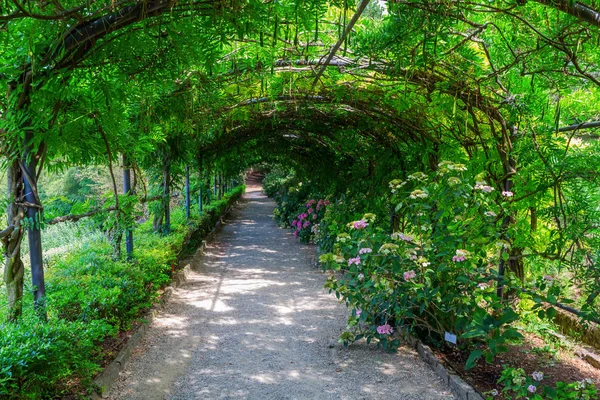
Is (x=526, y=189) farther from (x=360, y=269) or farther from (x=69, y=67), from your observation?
(x=69, y=67)

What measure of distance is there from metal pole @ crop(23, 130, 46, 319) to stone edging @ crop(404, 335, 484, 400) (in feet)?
8.78

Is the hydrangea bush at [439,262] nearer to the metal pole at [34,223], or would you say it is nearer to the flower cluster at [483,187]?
the flower cluster at [483,187]

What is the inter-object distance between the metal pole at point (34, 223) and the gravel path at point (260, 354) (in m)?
0.86

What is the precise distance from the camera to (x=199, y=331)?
452cm

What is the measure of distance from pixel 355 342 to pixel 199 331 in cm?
153

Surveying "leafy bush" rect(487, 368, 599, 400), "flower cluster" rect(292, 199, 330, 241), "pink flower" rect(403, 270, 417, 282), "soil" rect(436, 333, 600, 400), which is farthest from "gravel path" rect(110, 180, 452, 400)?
"flower cluster" rect(292, 199, 330, 241)

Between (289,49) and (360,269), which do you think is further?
(360,269)

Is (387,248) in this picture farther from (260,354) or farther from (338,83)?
(338,83)

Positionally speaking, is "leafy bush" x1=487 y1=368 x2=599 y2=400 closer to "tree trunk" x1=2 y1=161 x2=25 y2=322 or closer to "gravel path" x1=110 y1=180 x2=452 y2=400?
"gravel path" x1=110 y1=180 x2=452 y2=400

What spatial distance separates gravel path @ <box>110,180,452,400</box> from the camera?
3256mm

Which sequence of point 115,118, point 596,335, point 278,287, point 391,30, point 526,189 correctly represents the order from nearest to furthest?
point 391,30 < point 115,118 < point 526,189 < point 596,335 < point 278,287

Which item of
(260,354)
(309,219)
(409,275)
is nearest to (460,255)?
(409,275)

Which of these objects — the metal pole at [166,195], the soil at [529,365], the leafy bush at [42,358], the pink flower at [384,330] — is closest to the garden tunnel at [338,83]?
the leafy bush at [42,358]

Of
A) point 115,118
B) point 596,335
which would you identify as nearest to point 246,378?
point 115,118
